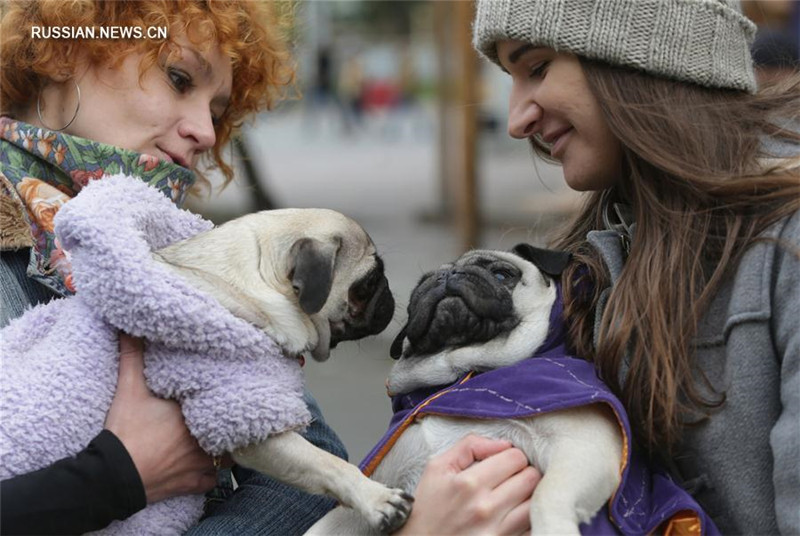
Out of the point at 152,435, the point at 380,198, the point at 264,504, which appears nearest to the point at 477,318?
the point at 264,504

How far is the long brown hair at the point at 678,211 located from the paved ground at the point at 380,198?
0.80 meters

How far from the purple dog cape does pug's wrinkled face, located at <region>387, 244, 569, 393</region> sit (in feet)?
0.15

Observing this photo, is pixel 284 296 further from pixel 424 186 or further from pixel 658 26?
pixel 424 186

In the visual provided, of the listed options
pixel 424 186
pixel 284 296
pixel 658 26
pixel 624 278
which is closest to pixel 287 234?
pixel 284 296

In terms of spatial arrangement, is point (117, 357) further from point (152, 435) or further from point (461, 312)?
point (461, 312)

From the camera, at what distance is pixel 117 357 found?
1758 millimetres

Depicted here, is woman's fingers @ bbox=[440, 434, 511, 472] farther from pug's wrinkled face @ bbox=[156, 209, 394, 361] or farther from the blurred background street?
the blurred background street

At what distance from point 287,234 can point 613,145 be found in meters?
0.69

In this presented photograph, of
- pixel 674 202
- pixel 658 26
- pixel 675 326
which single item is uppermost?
pixel 658 26

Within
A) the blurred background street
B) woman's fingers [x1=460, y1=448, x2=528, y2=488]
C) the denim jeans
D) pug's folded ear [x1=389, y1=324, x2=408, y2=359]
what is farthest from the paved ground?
woman's fingers [x1=460, y1=448, x2=528, y2=488]

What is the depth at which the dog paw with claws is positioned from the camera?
170cm

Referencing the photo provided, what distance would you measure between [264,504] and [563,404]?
25.0 inches

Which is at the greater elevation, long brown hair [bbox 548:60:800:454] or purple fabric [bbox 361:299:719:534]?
long brown hair [bbox 548:60:800:454]

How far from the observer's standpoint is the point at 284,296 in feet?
6.15
